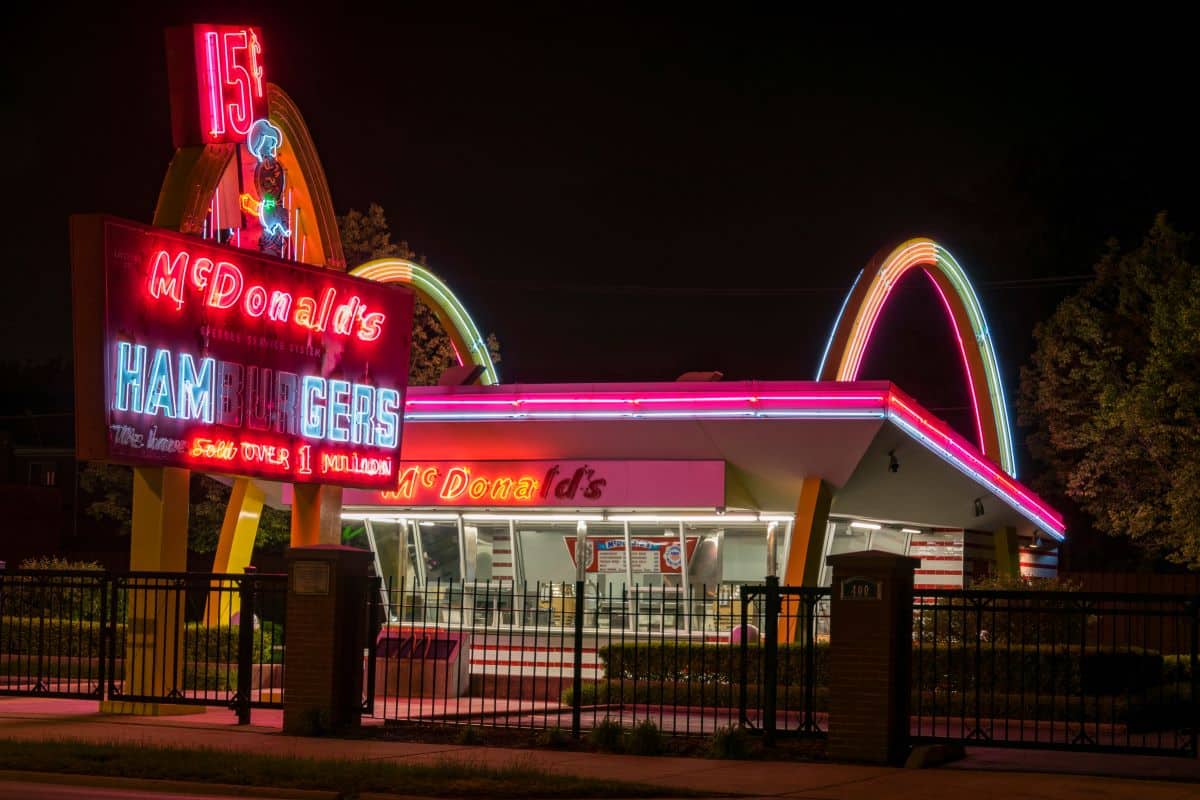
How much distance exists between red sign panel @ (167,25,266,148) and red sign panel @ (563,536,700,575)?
11360mm

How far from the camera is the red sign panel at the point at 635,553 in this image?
1227 inches

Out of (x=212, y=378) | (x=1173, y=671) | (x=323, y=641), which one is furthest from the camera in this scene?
(x=1173, y=671)

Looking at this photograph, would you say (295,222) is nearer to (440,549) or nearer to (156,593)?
(156,593)

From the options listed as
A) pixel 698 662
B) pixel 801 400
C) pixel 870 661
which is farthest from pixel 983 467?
pixel 870 661

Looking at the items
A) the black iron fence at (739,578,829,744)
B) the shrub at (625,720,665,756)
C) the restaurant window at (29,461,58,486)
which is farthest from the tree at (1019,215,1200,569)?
the restaurant window at (29,461,58,486)

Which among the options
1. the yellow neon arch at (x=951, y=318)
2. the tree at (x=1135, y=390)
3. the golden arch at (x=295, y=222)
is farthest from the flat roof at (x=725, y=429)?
the tree at (x=1135, y=390)

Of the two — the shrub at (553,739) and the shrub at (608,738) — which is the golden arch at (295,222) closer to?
the shrub at (553,739)

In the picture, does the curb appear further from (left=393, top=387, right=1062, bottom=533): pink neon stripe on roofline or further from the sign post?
(left=393, top=387, right=1062, bottom=533): pink neon stripe on roofline

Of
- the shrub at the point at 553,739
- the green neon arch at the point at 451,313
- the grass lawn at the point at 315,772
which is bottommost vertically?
the shrub at the point at 553,739

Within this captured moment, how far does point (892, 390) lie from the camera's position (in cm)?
2723

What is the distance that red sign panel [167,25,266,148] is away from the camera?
23.7 metres

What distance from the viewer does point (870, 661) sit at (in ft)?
54.1

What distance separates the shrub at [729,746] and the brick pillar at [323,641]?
450 centimetres

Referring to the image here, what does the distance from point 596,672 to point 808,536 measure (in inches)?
222
